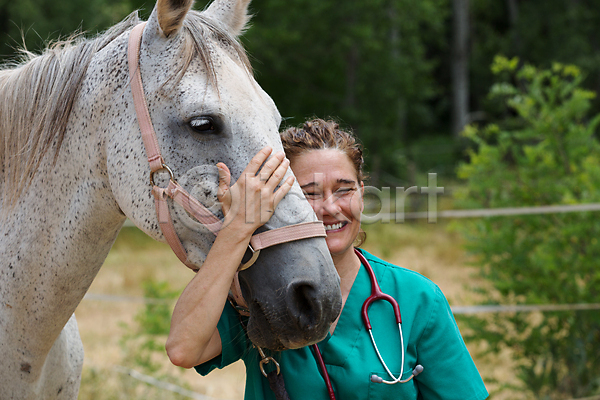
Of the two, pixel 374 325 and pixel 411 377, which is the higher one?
pixel 374 325

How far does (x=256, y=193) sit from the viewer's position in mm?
1169

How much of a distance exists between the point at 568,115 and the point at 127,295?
18.9 feet

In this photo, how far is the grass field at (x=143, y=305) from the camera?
141 inches

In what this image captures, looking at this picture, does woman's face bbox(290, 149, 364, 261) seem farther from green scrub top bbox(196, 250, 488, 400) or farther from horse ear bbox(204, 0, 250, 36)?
horse ear bbox(204, 0, 250, 36)

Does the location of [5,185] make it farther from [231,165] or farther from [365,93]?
[365,93]

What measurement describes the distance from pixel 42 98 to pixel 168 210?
53 cm

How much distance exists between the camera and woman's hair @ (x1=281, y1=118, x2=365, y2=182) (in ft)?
5.00

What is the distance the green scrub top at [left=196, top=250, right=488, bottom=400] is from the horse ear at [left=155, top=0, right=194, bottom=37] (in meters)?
0.82

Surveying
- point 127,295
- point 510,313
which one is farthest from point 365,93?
point 510,313

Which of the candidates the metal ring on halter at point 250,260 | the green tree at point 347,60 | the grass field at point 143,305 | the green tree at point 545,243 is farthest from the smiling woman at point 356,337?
the green tree at point 347,60

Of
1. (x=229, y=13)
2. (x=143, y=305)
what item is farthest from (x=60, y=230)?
(x=143, y=305)

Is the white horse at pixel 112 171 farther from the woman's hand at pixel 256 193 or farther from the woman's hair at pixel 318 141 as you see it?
the woman's hair at pixel 318 141

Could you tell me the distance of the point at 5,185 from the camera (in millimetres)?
1448

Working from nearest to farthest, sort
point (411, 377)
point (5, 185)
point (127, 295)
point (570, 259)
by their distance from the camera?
1. point (411, 377)
2. point (5, 185)
3. point (570, 259)
4. point (127, 295)
